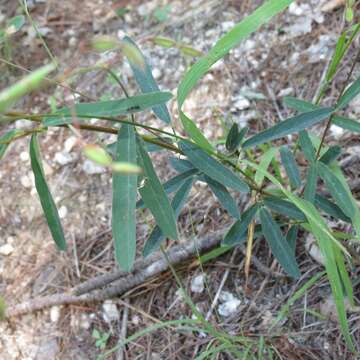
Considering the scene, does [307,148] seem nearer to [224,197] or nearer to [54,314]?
[224,197]

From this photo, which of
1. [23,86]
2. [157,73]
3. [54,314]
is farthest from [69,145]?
[23,86]

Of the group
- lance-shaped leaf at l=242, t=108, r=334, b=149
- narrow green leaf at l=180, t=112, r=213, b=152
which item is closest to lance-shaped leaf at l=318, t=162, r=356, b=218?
lance-shaped leaf at l=242, t=108, r=334, b=149

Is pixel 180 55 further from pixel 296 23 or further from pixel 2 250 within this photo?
pixel 2 250

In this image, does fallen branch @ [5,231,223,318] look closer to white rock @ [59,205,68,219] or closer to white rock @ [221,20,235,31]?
white rock @ [59,205,68,219]

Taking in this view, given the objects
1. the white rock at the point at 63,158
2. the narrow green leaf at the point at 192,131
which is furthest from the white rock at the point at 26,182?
the narrow green leaf at the point at 192,131

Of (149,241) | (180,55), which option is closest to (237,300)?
(149,241)

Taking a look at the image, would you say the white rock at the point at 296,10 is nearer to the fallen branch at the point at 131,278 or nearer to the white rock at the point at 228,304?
the fallen branch at the point at 131,278
